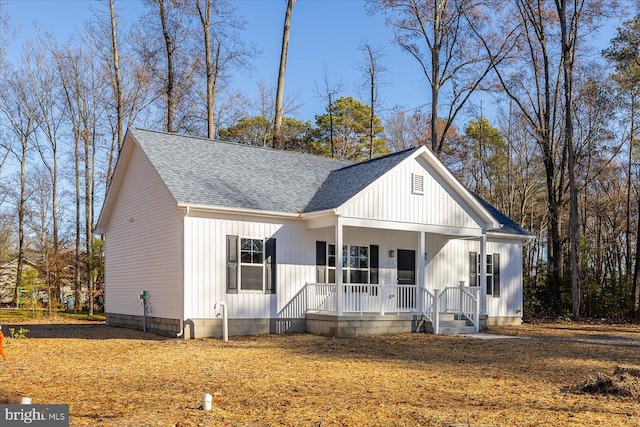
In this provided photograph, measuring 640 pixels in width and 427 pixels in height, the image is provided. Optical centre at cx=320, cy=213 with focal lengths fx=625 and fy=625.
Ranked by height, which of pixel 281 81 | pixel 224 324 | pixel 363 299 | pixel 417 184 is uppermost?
pixel 281 81

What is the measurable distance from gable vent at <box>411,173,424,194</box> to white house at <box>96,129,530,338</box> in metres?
0.04

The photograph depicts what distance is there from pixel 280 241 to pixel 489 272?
321 inches

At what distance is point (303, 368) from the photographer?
10.5 meters

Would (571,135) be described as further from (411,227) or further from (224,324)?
(224,324)

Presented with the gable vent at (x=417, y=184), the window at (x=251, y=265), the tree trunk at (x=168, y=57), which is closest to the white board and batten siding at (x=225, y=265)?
the window at (x=251, y=265)

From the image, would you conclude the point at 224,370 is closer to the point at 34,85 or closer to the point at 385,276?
the point at 385,276

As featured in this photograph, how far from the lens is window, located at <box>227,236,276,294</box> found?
15820 millimetres

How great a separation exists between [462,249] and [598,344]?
6181mm

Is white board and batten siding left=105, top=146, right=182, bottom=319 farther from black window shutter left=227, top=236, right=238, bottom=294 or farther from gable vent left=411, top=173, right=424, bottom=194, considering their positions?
gable vent left=411, top=173, right=424, bottom=194

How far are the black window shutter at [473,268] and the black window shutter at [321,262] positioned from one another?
572 cm

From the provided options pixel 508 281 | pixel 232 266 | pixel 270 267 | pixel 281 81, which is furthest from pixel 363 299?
pixel 281 81

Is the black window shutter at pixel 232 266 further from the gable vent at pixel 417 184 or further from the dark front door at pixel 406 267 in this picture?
the dark front door at pixel 406 267

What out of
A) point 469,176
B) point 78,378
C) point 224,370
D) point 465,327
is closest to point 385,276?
point 465,327

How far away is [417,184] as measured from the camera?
17.6 meters
